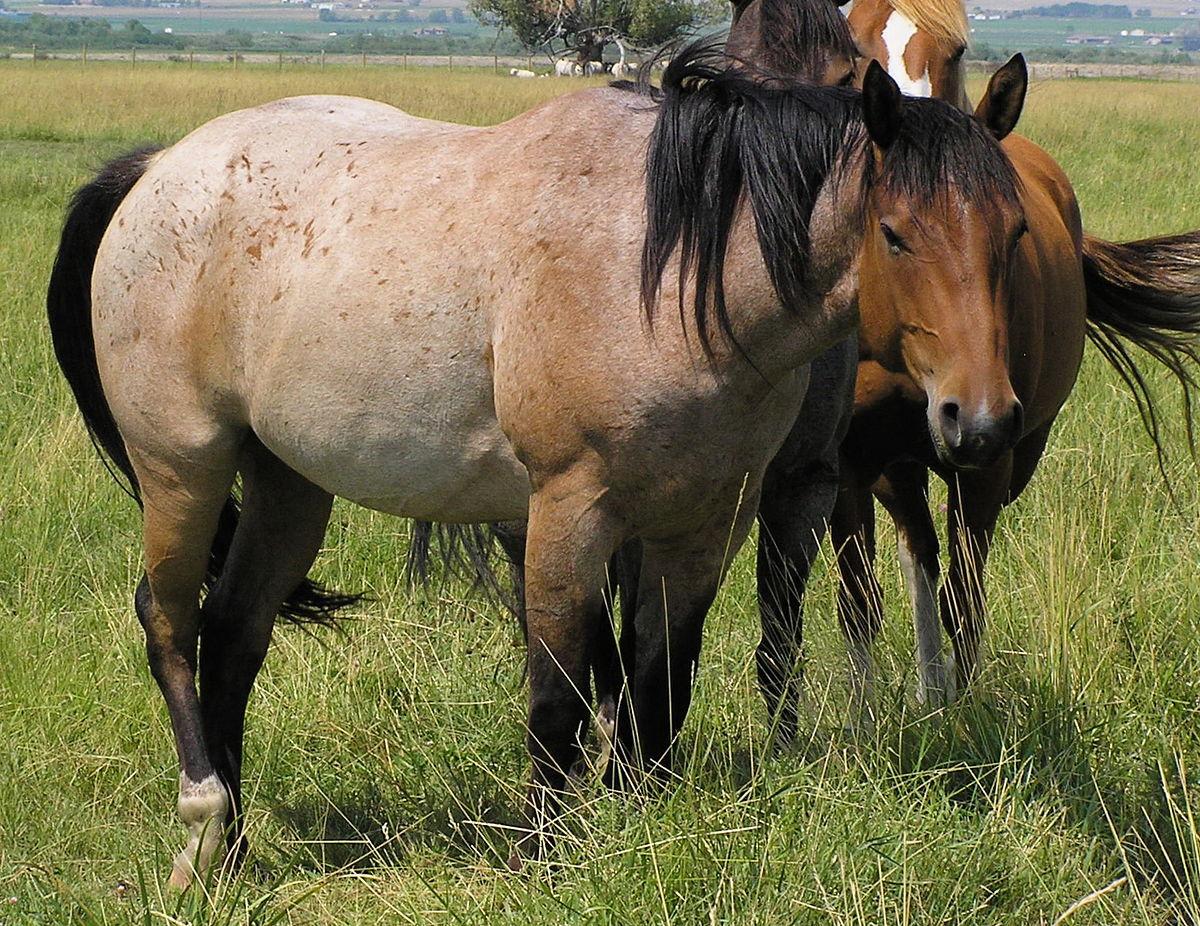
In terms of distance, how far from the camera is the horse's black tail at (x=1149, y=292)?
16.3 ft

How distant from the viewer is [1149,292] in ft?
16.5

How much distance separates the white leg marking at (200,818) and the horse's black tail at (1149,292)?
330 centimetres

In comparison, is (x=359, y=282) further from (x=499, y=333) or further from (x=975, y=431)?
(x=975, y=431)

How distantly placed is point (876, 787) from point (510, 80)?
128 feet

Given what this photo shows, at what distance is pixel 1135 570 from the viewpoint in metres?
4.33

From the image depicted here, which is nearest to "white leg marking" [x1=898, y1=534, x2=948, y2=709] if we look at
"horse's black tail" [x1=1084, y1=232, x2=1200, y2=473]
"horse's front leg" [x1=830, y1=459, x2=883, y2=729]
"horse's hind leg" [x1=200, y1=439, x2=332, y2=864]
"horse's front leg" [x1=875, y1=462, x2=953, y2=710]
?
"horse's front leg" [x1=875, y1=462, x2=953, y2=710]

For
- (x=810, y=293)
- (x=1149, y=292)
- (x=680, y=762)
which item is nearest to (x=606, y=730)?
(x=680, y=762)

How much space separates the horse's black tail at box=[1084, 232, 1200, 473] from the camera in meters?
4.98

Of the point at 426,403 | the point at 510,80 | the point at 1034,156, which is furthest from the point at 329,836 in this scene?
the point at 510,80

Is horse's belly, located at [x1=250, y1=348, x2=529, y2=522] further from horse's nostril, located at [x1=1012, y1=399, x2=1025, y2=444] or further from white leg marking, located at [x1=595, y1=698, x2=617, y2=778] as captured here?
horse's nostril, located at [x1=1012, y1=399, x2=1025, y2=444]

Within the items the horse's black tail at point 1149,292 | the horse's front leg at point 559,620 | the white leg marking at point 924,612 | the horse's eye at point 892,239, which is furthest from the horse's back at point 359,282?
the horse's black tail at point 1149,292

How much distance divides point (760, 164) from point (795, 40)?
0.99 metres

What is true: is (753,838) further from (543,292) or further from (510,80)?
(510,80)

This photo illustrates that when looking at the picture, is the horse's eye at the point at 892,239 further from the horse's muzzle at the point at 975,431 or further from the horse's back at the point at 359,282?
the horse's back at the point at 359,282
